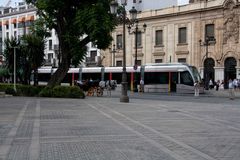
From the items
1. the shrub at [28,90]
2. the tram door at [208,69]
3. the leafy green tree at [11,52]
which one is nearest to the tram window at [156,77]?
the tram door at [208,69]

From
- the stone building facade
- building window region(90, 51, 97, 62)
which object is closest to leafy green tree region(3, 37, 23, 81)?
the stone building facade

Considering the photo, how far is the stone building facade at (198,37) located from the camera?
59000 millimetres

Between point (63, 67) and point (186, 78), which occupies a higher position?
point (63, 67)

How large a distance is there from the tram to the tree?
13.5 meters

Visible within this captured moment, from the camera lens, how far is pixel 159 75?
5181 centimetres

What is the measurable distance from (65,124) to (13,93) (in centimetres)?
2423

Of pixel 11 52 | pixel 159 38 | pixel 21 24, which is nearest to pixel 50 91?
pixel 11 52

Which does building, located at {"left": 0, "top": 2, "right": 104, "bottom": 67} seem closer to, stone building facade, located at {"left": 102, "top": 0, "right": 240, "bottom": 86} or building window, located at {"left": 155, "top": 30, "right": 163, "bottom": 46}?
stone building facade, located at {"left": 102, "top": 0, "right": 240, "bottom": 86}

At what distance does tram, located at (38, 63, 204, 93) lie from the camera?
160 feet


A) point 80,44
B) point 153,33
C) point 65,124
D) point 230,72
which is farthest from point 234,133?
point 153,33

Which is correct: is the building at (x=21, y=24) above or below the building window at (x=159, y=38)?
above

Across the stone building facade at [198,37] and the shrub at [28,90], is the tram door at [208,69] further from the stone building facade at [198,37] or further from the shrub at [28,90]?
the shrub at [28,90]

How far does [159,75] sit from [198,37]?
1349cm

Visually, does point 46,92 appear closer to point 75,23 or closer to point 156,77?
point 75,23
